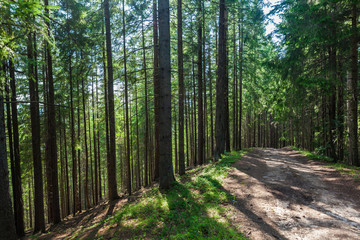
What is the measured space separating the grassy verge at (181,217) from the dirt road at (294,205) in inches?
18.0

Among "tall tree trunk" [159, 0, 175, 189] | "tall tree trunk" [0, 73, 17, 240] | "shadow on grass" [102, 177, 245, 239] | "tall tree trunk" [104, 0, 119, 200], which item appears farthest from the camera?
"tall tree trunk" [104, 0, 119, 200]

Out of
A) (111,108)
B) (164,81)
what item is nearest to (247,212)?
(164,81)

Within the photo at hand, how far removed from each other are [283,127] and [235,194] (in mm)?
40572

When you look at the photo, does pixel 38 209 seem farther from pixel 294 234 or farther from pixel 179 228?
pixel 294 234

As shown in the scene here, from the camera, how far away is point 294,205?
5.46 m

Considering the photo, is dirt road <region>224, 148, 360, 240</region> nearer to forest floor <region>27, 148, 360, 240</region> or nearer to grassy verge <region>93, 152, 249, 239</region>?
forest floor <region>27, 148, 360, 240</region>

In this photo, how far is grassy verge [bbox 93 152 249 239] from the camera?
4.11 m

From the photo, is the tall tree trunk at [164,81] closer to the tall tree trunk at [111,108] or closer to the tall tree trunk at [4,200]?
the tall tree trunk at [111,108]

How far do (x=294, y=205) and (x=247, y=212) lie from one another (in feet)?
5.22

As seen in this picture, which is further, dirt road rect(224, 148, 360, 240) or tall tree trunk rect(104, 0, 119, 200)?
tall tree trunk rect(104, 0, 119, 200)

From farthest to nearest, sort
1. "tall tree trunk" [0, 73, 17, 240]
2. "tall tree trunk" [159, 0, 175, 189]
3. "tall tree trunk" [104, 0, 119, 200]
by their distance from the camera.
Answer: "tall tree trunk" [104, 0, 119, 200] < "tall tree trunk" [159, 0, 175, 189] < "tall tree trunk" [0, 73, 17, 240]

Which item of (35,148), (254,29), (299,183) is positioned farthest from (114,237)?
(254,29)

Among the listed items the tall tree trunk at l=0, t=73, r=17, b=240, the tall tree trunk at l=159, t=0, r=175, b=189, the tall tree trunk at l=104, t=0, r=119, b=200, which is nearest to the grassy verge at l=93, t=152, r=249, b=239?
the tall tree trunk at l=159, t=0, r=175, b=189

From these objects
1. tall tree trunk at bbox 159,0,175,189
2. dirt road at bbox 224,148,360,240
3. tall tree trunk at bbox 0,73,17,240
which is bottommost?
dirt road at bbox 224,148,360,240
